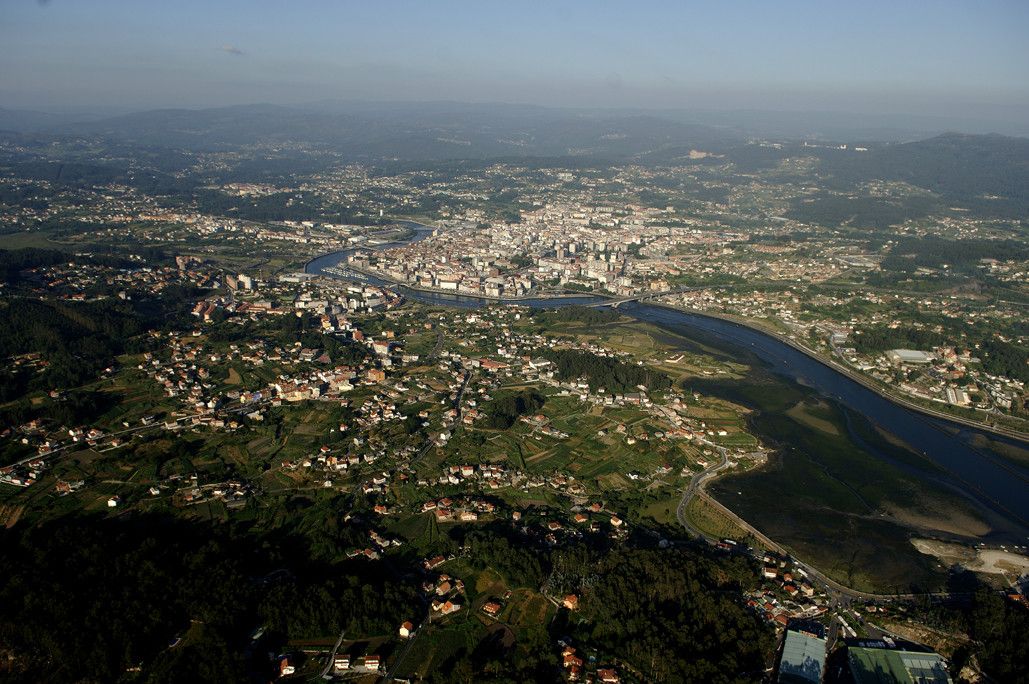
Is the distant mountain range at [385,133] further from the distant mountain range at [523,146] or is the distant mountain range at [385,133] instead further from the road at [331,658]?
the road at [331,658]

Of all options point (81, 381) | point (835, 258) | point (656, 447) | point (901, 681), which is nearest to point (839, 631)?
point (901, 681)

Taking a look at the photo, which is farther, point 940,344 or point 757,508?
point 940,344

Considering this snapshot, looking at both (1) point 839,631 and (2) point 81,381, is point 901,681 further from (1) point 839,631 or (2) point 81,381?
(2) point 81,381

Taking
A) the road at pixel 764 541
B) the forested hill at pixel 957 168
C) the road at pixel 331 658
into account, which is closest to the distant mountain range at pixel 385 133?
the forested hill at pixel 957 168

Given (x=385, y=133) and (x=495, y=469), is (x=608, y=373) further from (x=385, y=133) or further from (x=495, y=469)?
(x=385, y=133)

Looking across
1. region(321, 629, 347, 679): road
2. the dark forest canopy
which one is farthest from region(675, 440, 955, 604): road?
region(321, 629, 347, 679): road

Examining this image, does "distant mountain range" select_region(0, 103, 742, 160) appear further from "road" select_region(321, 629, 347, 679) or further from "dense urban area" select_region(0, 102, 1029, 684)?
"road" select_region(321, 629, 347, 679)
